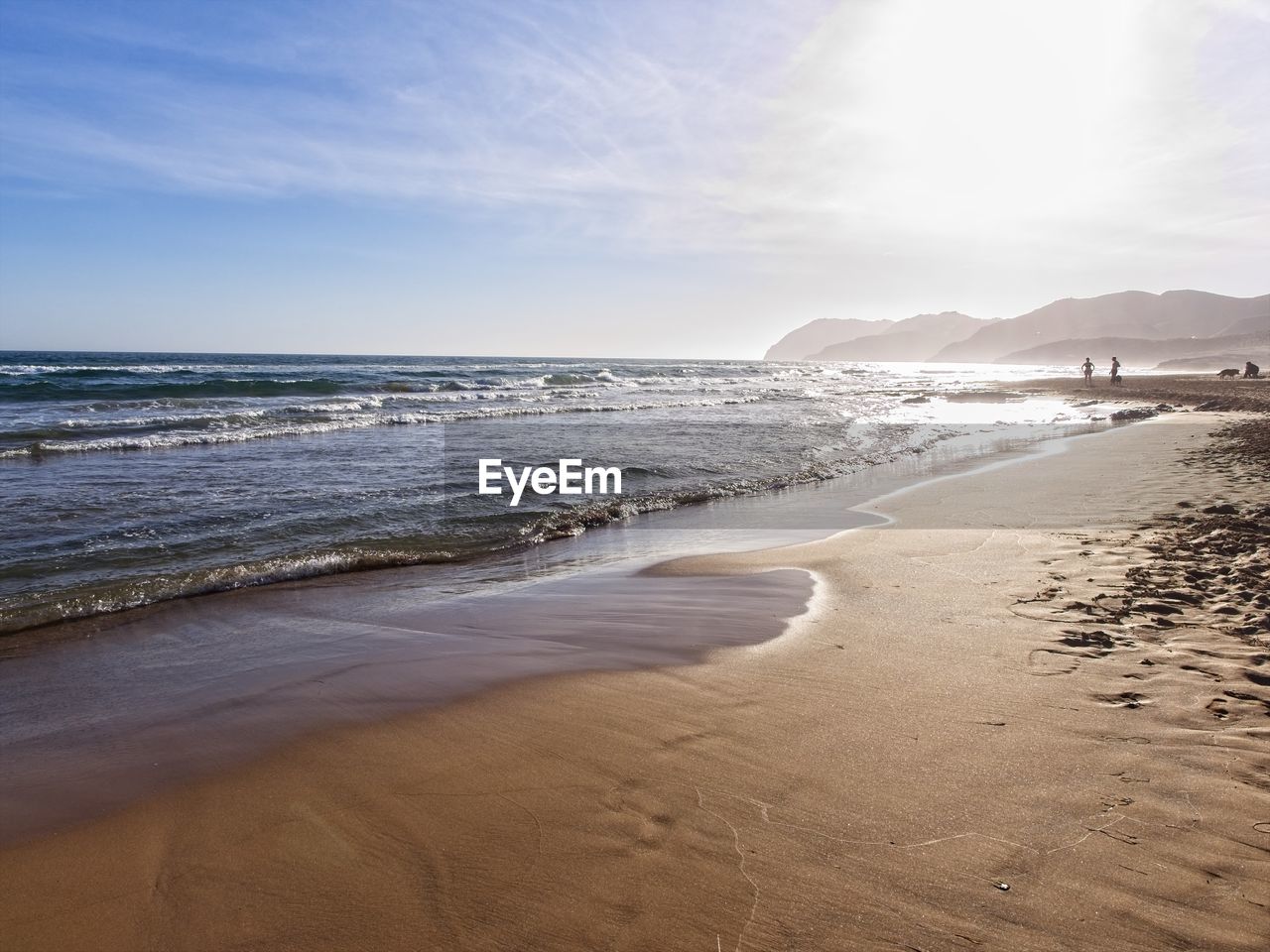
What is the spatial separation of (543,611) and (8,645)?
12.9 ft

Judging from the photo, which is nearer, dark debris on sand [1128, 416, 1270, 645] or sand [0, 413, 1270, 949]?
sand [0, 413, 1270, 949]

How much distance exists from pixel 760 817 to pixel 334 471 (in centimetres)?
1105

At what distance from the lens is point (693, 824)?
240 centimetres

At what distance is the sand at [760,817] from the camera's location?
6.46 feet

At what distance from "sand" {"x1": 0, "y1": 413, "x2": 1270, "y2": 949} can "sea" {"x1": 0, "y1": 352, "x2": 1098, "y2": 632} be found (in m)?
3.44

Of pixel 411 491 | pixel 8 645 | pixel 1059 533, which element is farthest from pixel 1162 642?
pixel 411 491

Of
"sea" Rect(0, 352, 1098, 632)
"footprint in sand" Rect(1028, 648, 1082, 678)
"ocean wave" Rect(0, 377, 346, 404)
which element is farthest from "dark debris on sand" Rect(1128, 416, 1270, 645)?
"ocean wave" Rect(0, 377, 346, 404)

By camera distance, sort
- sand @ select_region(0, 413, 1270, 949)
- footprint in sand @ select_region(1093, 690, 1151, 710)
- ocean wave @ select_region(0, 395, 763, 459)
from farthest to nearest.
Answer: ocean wave @ select_region(0, 395, 763, 459) → footprint in sand @ select_region(1093, 690, 1151, 710) → sand @ select_region(0, 413, 1270, 949)

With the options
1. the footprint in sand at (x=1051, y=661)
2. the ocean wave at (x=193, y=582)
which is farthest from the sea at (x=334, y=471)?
the footprint in sand at (x=1051, y=661)

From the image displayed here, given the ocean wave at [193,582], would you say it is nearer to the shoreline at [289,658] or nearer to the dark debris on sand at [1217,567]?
the shoreline at [289,658]

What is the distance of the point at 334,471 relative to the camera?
11547mm

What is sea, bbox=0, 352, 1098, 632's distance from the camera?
21.0ft

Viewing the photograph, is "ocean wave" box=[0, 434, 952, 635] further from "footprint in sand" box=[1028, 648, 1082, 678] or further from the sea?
"footprint in sand" box=[1028, 648, 1082, 678]

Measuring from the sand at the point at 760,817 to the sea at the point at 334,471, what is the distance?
11.3 ft
